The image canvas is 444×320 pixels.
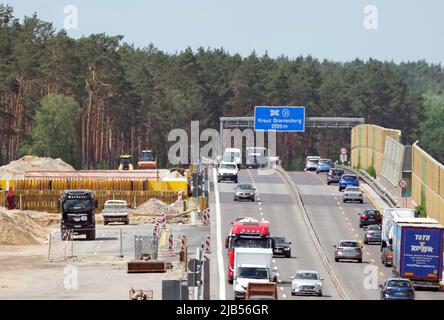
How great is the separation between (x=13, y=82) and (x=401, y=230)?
99.8m

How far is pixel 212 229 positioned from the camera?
240 feet

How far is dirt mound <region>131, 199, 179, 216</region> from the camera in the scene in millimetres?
90000

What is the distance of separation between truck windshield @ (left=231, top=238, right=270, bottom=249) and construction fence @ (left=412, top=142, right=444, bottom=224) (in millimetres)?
28605

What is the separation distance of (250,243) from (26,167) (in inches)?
2746

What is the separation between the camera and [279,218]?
80.9 m

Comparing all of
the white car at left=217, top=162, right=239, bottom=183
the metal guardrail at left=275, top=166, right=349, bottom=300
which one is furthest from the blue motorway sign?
the white car at left=217, top=162, right=239, bottom=183

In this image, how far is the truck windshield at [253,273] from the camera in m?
46.3

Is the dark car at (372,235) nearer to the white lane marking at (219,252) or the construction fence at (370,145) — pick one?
the white lane marking at (219,252)

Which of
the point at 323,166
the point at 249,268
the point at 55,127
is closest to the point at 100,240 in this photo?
the point at 249,268

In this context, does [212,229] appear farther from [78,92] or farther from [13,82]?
[78,92]

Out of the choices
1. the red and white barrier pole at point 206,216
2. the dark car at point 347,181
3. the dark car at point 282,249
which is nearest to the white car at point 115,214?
the red and white barrier pole at point 206,216

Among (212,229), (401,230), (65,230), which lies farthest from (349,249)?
(65,230)

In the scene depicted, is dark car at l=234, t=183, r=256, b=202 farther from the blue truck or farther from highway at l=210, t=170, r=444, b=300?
the blue truck

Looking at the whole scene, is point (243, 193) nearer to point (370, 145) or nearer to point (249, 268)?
point (370, 145)
